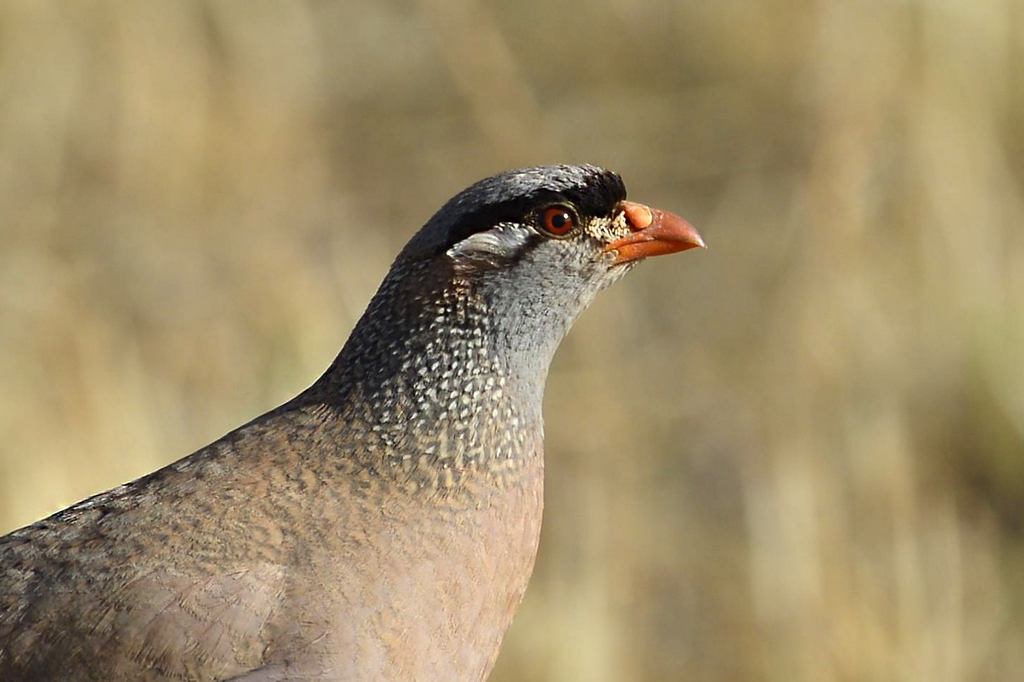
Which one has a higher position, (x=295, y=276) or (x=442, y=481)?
(x=295, y=276)

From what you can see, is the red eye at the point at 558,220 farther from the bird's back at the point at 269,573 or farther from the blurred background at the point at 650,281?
the blurred background at the point at 650,281

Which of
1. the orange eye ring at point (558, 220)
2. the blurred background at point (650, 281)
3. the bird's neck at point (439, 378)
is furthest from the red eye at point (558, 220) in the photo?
the blurred background at point (650, 281)

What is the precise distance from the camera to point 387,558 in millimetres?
4039

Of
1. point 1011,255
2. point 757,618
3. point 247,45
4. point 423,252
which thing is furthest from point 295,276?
point 423,252

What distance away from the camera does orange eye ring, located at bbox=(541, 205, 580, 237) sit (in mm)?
4598

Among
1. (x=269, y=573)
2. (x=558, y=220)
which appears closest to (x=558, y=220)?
(x=558, y=220)

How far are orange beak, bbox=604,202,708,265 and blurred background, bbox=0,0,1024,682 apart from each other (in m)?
2.81

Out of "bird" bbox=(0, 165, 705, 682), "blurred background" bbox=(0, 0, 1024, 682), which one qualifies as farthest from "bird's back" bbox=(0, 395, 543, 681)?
"blurred background" bbox=(0, 0, 1024, 682)

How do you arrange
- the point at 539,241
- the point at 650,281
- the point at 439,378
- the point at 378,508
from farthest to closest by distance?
the point at 650,281, the point at 539,241, the point at 439,378, the point at 378,508

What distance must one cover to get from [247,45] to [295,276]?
92.4 inches

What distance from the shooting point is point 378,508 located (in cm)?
415

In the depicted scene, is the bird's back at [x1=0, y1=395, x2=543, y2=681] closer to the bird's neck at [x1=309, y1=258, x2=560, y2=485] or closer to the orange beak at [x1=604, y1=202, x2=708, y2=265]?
the bird's neck at [x1=309, y1=258, x2=560, y2=485]

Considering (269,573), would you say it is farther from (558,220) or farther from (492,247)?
(558,220)

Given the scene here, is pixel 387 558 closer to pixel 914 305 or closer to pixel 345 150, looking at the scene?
pixel 914 305
